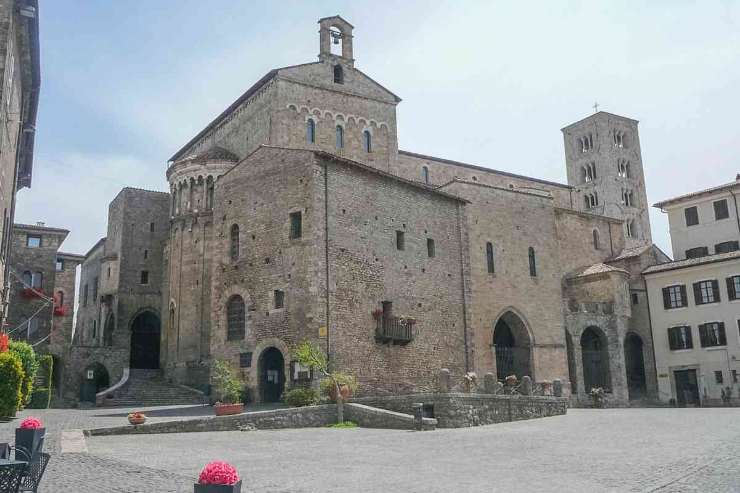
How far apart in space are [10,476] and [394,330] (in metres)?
24.6

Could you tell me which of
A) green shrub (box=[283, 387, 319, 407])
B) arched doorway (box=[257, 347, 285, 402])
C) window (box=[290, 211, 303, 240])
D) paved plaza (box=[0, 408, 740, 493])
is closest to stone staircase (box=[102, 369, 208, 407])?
arched doorway (box=[257, 347, 285, 402])

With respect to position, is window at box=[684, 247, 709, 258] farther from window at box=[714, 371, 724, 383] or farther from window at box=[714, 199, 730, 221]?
window at box=[714, 371, 724, 383]

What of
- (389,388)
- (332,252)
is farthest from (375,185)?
(389,388)

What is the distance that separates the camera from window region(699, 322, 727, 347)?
41781 millimetres

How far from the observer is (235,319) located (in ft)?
105

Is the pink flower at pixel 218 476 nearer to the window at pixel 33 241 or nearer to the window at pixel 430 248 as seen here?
the window at pixel 430 248

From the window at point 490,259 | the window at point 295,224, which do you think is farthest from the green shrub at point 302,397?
the window at point 490,259

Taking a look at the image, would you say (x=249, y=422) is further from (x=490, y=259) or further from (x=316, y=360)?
(x=490, y=259)

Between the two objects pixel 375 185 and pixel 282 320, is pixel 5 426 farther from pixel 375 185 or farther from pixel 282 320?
pixel 375 185

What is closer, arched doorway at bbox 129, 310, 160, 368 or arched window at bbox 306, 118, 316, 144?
arched window at bbox 306, 118, 316, 144

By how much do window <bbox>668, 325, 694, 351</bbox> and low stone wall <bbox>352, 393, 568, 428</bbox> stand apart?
1898cm

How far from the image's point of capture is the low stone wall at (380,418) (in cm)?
2256

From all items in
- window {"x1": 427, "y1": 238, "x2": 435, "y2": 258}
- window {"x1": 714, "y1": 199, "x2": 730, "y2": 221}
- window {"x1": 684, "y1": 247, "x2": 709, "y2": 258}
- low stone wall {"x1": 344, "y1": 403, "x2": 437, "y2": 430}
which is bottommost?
low stone wall {"x1": 344, "y1": 403, "x2": 437, "y2": 430}

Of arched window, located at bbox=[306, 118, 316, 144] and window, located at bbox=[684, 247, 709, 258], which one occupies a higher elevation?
arched window, located at bbox=[306, 118, 316, 144]
